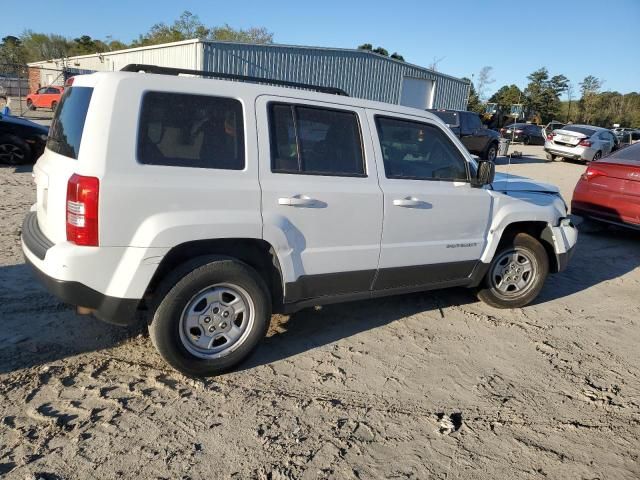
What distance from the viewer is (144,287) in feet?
9.73

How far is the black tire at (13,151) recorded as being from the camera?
10.2 m

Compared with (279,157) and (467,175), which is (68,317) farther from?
(467,175)

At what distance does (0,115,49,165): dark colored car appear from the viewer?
10102mm

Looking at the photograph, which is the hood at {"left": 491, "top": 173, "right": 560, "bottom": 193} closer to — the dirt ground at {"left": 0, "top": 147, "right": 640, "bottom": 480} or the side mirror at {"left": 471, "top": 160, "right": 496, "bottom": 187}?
the side mirror at {"left": 471, "top": 160, "right": 496, "bottom": 187}

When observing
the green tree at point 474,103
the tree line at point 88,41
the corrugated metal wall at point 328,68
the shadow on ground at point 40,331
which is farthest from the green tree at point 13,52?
the shadow on ground at point 40,331

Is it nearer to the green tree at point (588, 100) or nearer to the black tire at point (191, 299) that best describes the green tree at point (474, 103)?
the green tree at point (588, 100)

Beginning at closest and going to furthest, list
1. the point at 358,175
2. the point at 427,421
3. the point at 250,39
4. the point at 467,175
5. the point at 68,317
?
the point at 427,421 → the point at 358,175 → the point at 68,317 → the point at 467,175 → the point at 250,39

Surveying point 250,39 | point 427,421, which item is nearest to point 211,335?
point 427,421

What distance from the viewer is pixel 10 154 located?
33.9 ft

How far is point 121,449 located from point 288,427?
0.92 meters

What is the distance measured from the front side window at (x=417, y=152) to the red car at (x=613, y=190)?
4318mm

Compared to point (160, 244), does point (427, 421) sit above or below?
below

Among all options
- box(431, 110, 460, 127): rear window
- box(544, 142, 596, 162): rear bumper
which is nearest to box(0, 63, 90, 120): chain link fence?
box(431, 110, 460, 127): rear window

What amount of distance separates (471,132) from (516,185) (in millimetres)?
13062
